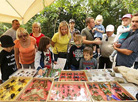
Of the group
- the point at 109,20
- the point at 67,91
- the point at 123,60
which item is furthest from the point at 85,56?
the point at 109,20

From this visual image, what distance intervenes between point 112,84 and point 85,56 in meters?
0.77


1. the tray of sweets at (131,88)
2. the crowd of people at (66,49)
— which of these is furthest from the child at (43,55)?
the tray of sweets at (131,88)

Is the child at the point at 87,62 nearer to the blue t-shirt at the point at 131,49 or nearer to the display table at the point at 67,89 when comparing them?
the display table at the point at 67,89

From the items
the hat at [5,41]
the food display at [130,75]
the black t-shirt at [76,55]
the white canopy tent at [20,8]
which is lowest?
the food display at [130,75]

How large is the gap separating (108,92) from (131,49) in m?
0.91

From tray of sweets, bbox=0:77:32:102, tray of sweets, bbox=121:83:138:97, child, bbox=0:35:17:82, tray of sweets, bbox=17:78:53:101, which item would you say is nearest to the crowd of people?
child, bbox=0:35:17:82

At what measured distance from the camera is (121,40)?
1.92 meters

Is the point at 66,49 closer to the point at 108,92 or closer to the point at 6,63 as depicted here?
the point at 6,63

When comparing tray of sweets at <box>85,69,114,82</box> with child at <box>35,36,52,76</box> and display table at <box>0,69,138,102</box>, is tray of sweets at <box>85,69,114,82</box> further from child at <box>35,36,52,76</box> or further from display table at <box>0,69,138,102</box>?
child at <box>35,36,52,76</box>

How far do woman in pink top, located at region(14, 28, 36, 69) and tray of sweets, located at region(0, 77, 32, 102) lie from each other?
26.0 inches

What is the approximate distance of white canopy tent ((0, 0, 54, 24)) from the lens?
2072 millimetres

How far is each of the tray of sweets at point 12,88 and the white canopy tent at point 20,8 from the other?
1556mm

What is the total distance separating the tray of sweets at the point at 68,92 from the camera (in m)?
1.16

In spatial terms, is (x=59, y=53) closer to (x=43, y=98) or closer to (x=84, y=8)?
(x=43, y=98)
